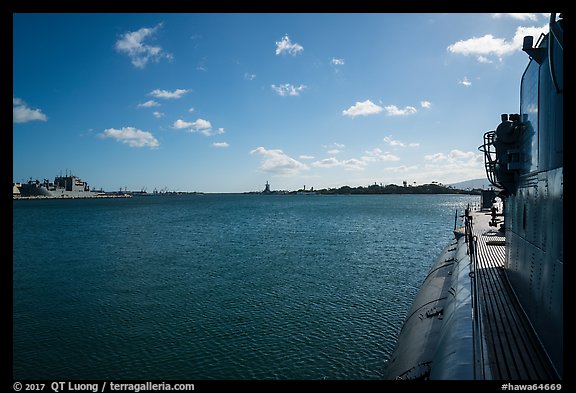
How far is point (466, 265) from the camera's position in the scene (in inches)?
688

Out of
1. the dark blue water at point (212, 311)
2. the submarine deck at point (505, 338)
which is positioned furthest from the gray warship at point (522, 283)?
the dark blue water at point (212, 311)

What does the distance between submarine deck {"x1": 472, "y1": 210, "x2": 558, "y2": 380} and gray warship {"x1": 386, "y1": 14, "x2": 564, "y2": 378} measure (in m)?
0.02

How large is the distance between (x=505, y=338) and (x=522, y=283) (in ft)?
8.40

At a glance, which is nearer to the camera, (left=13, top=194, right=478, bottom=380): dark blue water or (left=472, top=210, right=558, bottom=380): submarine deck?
(left=472, top=210, right=558, bottom=380): submarine deck

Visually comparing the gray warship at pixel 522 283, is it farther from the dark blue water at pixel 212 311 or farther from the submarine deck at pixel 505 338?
the dark blue water at pixel 212 311

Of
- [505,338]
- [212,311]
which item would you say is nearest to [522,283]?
[505,338]

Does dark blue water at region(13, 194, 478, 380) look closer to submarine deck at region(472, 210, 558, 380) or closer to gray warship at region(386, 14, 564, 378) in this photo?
gray warship at region(386, 14, 564, 378)

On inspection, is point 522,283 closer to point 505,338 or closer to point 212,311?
point 505,338

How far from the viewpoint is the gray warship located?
6926mm

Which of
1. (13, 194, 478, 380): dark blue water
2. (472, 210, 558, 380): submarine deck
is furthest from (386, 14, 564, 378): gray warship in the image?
(13, 194, 478, 380): dark blue water

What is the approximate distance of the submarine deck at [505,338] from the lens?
7062 millimetres

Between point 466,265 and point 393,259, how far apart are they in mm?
18422

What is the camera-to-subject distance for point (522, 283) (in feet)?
33.9
